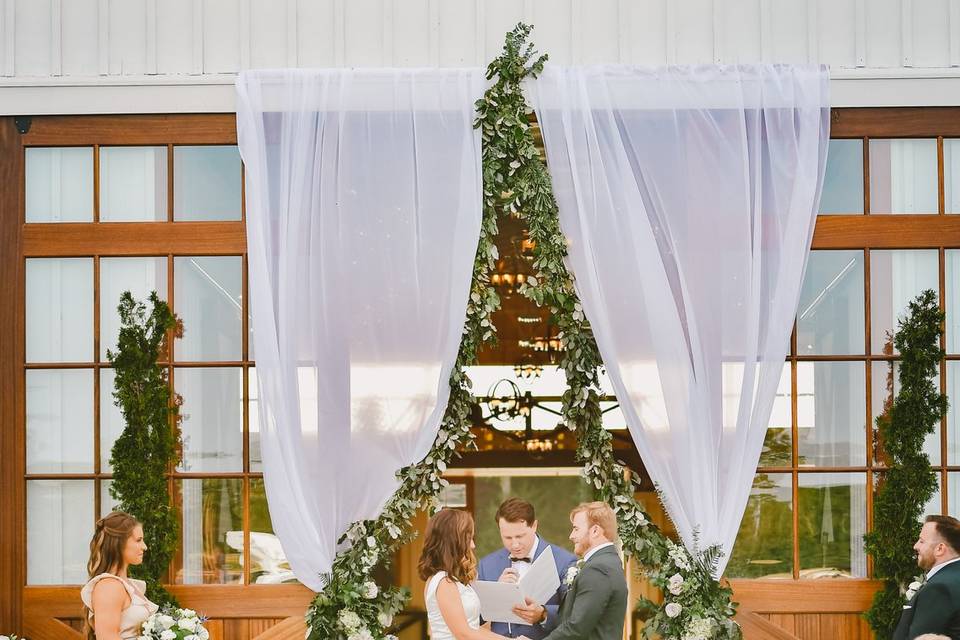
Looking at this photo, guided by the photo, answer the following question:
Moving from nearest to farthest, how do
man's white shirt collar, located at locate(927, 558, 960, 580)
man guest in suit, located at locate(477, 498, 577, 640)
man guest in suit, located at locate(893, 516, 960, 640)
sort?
man guest in suit, located at locate(893, 516, 960, 640) → man's white shirt collar, located at locate(927, 558, 960, 580) → man guest in suit, located at locate(477, 498, 577, 640)

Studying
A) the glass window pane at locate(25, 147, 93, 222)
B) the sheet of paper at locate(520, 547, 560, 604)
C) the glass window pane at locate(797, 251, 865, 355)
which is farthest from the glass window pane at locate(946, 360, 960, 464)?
the glass window pane at locate(25, 147, 93, 222)

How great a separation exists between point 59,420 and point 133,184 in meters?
1.19

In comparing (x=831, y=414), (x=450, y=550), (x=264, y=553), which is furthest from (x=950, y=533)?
(x=264, y=553)

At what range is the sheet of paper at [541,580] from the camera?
4699mm

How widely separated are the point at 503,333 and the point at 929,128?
4519mm

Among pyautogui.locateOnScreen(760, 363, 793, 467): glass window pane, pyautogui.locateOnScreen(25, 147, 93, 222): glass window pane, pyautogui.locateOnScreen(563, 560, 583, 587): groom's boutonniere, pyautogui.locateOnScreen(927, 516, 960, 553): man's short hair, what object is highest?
pyautogui.locateOnScreen(25, 147, 93, 222): glass window pane

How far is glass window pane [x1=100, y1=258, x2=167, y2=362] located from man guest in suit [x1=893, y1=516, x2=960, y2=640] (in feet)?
11.7

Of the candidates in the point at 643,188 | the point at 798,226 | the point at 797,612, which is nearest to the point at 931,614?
the point at 797,612

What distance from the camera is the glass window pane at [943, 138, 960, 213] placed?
4973 mm

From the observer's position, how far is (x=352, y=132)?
15.8ft

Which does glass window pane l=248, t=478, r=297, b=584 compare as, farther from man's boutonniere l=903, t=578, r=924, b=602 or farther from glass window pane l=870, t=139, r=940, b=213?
glass window pane l=870, t=139, r=940, b=213

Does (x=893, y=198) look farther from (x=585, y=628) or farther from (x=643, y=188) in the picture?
(x=585, y=628)

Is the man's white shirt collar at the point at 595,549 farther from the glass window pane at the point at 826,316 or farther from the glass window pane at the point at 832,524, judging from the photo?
the glass window pane at the point at 826,316

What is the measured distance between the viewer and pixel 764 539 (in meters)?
4.86
